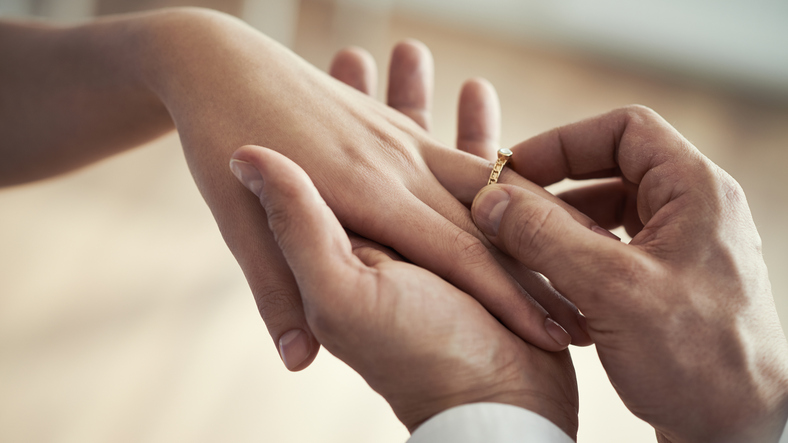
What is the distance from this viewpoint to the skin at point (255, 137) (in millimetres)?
814

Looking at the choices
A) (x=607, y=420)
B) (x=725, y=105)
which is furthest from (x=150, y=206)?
(x=725, y=105)

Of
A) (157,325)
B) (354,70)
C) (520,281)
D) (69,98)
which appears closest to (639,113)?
(520,281)

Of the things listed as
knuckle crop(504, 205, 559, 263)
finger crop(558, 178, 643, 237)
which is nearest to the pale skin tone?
knuckle crop(504, 205, 559, 263)

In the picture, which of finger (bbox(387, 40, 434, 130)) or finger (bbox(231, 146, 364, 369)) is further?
finger (bbox(387, 40, 434, 130))

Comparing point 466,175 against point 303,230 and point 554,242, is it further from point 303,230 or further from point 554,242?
point 303,230

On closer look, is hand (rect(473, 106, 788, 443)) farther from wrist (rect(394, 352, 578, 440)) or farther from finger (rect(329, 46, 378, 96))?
finger (rect(329, 46, 378, 96))

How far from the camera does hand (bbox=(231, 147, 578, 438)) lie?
0.64m

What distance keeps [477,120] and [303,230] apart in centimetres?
83

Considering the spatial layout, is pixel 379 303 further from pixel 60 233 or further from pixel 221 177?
pixel 60 233

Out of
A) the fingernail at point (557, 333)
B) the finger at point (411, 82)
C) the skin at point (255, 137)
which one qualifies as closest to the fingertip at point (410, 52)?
the finger at point (411, 82)

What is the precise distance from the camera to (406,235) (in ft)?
2.72

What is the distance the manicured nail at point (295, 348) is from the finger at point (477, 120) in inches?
29.4

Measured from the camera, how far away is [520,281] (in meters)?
0.85

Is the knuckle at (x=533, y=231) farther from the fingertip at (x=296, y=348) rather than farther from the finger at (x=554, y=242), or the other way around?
the fingertip at (x=296, y=348)
